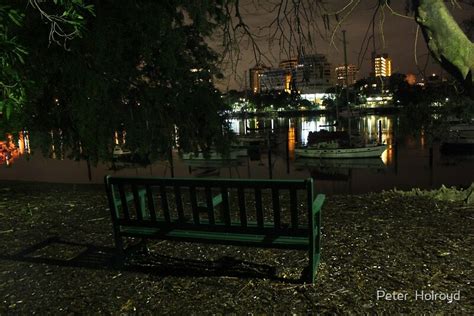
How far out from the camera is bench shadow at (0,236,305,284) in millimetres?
3850

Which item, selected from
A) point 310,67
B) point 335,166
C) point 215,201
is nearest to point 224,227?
point 215,201

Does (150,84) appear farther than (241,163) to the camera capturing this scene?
No

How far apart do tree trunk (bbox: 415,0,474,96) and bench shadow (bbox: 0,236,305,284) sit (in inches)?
131

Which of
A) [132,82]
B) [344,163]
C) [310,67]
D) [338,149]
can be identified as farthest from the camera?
[338,149]

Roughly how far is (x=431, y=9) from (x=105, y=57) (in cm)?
522

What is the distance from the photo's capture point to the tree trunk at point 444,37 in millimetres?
4949

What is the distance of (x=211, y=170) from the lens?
35.3m

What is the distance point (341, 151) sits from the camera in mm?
34812

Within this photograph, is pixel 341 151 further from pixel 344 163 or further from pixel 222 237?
pixel 222 237

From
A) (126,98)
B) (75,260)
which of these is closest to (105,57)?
(126,98)

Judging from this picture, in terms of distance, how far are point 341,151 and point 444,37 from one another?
30.4 metres

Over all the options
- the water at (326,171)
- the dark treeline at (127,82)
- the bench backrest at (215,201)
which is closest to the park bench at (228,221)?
the bench backrest at (215,201)

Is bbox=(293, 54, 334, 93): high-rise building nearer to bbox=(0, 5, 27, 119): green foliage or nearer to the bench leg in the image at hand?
the bench leg

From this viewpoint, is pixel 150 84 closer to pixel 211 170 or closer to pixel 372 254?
pixel 372 254
